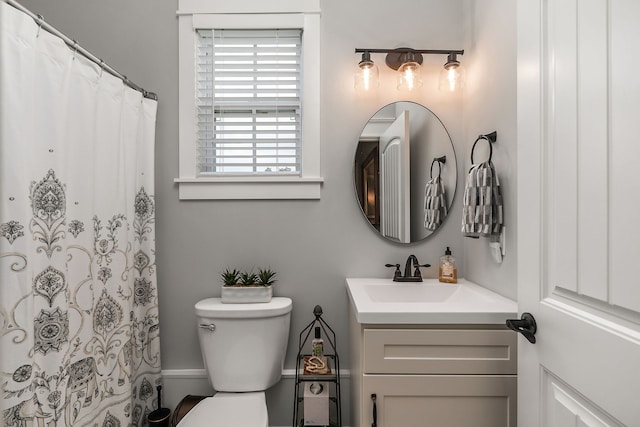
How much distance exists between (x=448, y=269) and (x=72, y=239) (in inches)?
62.2

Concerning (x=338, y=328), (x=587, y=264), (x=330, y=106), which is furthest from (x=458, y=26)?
(x=338, y=328)

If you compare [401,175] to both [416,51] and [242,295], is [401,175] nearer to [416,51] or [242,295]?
[416,51]

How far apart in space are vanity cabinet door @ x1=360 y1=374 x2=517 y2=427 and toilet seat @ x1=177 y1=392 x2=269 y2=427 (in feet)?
1.55

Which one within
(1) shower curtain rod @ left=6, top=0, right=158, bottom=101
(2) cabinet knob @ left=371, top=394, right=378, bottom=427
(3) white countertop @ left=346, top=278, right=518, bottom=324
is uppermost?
(1) shower curtain rod @ left=6, top=0, right=158, bottom=101

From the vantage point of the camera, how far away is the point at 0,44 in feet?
3.00

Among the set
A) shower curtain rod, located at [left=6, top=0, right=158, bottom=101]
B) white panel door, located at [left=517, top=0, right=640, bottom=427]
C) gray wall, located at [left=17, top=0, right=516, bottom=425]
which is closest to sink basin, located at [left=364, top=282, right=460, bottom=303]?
gray wall, located at [left=17, top=0, right=516, bottom=425]

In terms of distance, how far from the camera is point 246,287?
1621mm

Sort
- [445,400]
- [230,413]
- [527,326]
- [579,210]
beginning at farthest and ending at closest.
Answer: [230,413], [445,400], [527,326], [579,210]

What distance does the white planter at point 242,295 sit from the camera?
1.61 meters

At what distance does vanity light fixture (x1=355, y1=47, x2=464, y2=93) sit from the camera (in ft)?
5.47

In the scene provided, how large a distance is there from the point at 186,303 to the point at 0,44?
1.27 m

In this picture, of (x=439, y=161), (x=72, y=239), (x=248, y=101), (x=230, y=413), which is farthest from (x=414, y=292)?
(x=72, y=239)

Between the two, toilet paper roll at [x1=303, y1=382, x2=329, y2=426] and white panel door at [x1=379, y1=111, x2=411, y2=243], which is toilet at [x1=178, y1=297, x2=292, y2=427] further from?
white panel door at [x1=379, y1=111, x2=411, y2=243]

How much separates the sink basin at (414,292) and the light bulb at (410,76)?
0.99 m
